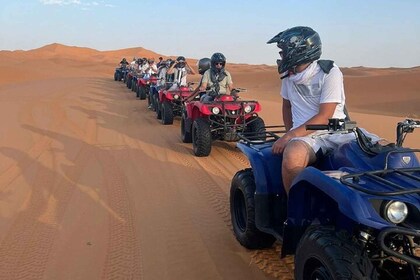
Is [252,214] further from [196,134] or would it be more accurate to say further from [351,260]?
[196,134]

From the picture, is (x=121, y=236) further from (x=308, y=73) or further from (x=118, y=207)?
(x=308, y=73)

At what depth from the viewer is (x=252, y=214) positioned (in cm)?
379

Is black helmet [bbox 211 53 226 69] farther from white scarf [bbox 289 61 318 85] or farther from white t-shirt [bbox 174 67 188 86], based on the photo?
white scarf [bbox 289 61 318 85]

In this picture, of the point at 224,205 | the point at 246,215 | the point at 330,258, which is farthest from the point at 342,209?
the point at 224,205

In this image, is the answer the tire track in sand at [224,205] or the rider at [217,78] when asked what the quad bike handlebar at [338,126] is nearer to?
the tire track in sand at [224,205]

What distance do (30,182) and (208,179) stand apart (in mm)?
2329

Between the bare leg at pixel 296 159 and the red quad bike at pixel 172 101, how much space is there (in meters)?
8.39

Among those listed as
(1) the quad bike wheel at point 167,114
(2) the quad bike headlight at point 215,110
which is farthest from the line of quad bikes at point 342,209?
(1) the quad bike wheel at point 167,114

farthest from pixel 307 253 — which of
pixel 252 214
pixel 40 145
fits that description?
pixel 40 145

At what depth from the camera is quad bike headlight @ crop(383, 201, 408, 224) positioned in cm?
228

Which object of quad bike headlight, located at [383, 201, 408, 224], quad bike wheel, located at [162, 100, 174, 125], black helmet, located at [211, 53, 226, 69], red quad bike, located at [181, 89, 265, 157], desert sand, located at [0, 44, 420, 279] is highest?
black helmet, located at [211, 53, 226, 69]

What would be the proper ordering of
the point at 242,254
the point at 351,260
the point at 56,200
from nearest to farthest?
the point at 351,260, the point at 242,254, the point at 56,200

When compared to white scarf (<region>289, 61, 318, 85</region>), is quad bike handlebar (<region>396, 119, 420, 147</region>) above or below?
below

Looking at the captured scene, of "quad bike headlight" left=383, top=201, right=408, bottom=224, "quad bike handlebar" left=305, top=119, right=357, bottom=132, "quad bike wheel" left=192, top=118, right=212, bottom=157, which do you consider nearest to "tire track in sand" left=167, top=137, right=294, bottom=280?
"quad bike wheel" left=192, top=118, right=212, bottom=157
